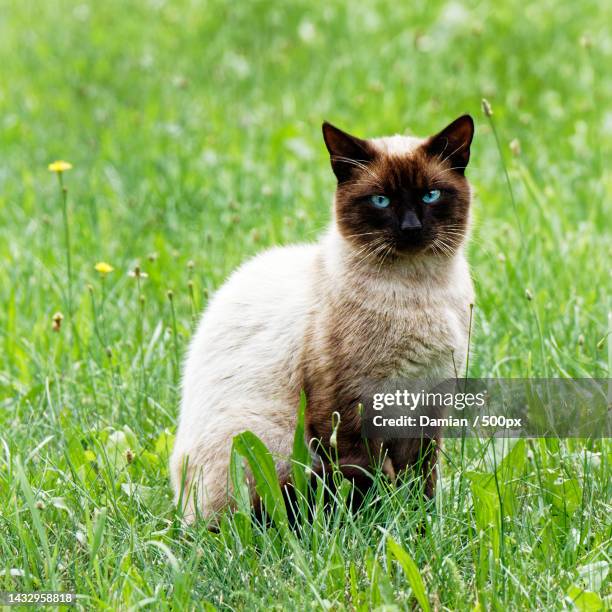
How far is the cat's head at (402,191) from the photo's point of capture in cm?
306

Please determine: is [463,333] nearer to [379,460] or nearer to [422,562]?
[379,460]

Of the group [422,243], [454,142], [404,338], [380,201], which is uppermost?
[454,142]

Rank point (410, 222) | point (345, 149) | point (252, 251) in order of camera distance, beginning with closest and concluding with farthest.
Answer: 1. point (410, 222)
2. point (345, 149)
3. point (252, 251)

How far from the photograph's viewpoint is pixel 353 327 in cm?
305

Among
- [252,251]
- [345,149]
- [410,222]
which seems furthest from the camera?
[252,251]

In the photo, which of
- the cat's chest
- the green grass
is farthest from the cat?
the green grass

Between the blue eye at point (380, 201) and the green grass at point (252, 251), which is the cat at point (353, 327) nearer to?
the blue eye at point (380, 201)

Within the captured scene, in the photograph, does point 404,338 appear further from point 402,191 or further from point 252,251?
point 252,251

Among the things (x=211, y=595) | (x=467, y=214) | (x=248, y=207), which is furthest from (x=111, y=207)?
(x=211, y=595)

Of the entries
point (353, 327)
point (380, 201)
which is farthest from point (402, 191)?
point (353, 327)

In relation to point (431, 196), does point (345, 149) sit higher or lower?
higher

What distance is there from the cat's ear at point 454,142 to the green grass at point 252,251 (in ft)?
3.05

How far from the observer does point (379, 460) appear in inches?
119

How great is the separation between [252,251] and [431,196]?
1.80m
